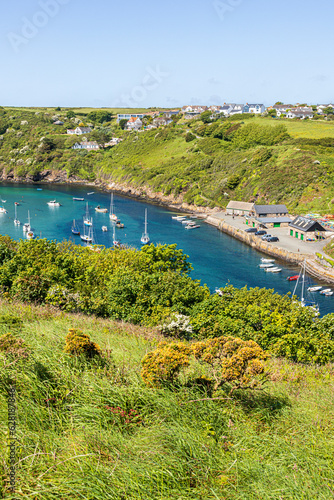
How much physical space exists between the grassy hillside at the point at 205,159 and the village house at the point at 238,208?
3.79 meters

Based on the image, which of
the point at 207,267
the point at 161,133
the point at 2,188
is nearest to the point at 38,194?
the point at 2,188

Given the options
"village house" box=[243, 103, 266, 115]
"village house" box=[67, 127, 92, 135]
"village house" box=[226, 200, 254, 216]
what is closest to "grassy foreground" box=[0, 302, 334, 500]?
"village house" box=[226, 200, 254, 216]

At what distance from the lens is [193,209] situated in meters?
79.1

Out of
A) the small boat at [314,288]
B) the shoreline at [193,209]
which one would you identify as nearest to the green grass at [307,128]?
the shoreline at [193,209]

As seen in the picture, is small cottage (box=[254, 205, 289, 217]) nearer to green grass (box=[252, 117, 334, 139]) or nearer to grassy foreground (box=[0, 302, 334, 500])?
green grass (box=[252, 117, 334, 139])

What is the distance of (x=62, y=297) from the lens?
15.5m

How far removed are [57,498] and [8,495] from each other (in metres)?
0.42

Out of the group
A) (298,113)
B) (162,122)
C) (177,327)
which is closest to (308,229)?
(177,327)

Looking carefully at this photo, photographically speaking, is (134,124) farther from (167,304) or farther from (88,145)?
(167,304)

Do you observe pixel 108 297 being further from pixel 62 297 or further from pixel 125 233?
pixel 125 233

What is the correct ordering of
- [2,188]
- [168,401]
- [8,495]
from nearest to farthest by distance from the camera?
[8,495] < [168,401] < [2,188]

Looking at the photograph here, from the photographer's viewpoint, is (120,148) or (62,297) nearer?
(62,297)

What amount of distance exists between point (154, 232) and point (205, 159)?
1557 inches

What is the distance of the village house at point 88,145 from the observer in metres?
129
